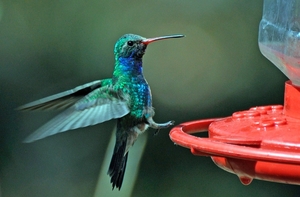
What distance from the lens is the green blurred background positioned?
4.78 meters

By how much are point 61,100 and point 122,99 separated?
324mm

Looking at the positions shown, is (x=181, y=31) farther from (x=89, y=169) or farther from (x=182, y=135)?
(x=182, y=135)

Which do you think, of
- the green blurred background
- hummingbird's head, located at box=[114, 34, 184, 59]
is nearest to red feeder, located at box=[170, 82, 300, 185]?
hummingbird's head, located at box=[114, 34, 184, 59]

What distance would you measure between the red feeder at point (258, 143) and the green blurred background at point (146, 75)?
2314 millimetres

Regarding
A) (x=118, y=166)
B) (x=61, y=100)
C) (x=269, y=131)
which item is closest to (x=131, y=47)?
(x=61, y=100)

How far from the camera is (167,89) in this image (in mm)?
4887

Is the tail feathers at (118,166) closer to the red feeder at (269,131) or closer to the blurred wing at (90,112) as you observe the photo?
the blurred wing at (90,112)

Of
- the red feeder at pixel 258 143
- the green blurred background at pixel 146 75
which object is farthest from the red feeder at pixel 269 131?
the green blurred background at pixel 146 75

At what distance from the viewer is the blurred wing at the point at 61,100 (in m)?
2.75

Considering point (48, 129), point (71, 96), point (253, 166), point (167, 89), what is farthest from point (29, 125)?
point (253, 166)

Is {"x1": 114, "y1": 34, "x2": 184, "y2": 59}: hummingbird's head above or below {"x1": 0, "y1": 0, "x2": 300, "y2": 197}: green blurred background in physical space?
above

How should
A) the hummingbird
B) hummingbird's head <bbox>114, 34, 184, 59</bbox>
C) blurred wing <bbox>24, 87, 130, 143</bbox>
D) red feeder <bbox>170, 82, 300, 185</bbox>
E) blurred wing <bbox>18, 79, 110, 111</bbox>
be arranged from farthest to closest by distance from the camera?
1. hummingbird's head <bbox>114, 34, 184, 59</bbox>
2. the hummingbird
3. blurred wing <bbox>18, 79, 110, 111</bbox>
4. blurred wing <bbox>24, 87, 130, 143</bbox>
5. red feeder <bbox>170, 82, 300, 185</bbox>

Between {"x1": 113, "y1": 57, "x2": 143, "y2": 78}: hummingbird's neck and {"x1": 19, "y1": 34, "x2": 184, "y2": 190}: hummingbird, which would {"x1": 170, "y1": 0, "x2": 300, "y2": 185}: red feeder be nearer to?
{"x1": 19, "y1": 34, "x2": 184, "y2": 190}: hummingbird

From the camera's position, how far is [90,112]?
2.81 m
